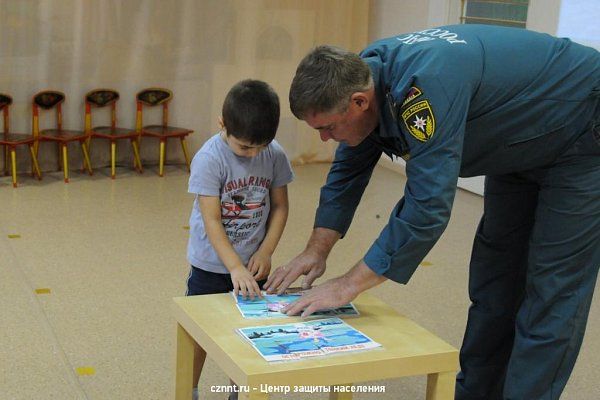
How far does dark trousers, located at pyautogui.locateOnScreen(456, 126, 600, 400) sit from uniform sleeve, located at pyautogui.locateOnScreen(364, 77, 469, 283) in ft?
1.42

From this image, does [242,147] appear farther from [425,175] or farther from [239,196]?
[425,175]

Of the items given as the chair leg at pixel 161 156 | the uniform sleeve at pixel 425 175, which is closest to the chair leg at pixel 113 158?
the chair leg at pixel 161 156

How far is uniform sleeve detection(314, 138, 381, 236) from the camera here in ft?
8.12

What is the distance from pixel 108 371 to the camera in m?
3.06

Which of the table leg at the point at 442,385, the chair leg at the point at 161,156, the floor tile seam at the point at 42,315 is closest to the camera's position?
the table leg at the point at 442,385

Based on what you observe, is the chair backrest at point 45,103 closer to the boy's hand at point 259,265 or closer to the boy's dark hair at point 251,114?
the boy's hand at point 259,265

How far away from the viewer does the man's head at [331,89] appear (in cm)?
203

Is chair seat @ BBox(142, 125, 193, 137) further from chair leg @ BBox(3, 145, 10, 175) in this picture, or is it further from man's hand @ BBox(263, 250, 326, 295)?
man's hand @ BBox(263, 250, 326, 295)

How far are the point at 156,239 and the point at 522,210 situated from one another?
2.55 m

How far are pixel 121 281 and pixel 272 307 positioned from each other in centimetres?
191

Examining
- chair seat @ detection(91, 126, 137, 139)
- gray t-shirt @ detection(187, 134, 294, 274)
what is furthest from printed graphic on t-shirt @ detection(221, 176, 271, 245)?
chair seat @ detection(91, 126, 137, 139)

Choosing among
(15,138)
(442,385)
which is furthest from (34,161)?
(442,385)

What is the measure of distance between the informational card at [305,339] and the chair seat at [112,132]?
4.13m

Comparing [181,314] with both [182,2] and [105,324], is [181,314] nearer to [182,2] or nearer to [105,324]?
[105,324]
